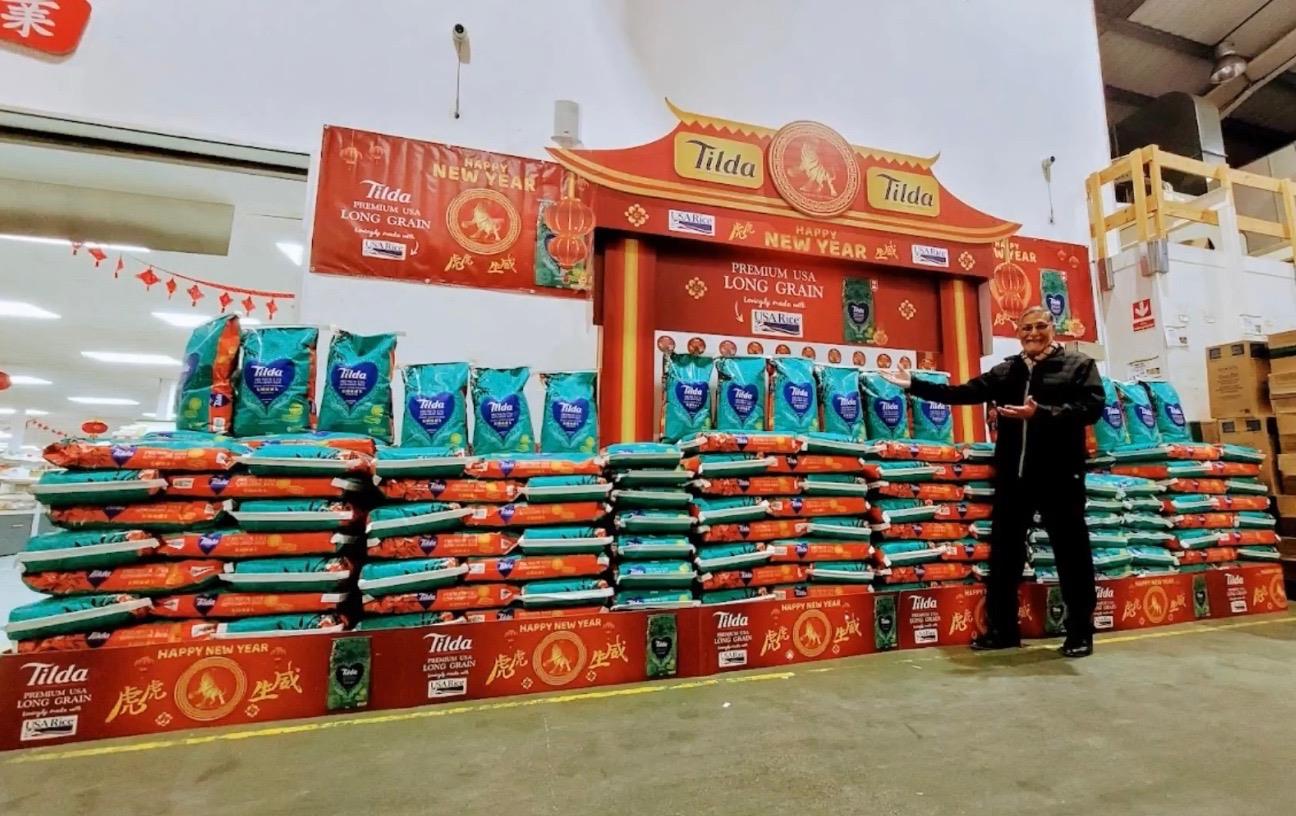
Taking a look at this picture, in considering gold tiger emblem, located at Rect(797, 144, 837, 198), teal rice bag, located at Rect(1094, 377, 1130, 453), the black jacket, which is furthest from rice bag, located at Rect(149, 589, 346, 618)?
teal rice bag, located at Rect(1094, 377, 1130, 453)

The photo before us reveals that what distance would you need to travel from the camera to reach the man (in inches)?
89.3

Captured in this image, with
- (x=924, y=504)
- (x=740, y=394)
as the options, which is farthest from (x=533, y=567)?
(x=924, y=504)

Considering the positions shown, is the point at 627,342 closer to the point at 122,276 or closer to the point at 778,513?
the point at 778,513

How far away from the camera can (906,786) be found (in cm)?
121

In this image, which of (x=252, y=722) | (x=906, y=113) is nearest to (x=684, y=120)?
(x=906, y=113)

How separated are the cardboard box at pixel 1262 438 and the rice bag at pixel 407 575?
445cm

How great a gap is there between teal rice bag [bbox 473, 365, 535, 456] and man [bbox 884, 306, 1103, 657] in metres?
1.87

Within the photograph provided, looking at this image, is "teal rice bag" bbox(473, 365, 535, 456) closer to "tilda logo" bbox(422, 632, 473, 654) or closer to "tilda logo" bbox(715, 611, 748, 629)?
"tilda logo" bbox(422, 632, 473, 654)

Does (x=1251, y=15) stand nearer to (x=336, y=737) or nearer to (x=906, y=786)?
(x=906, y=786)

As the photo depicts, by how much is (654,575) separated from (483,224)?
1905mm

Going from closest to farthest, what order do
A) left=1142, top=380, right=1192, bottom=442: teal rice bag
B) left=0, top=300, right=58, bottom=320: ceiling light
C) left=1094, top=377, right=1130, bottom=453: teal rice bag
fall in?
left=1094, top=377, right=1130, bottom=453: teal rice bag
left=1142, top=380, right=1192, bottom=442: teal rice bag
left=0, top=300, right=58, bottom=320: ceiling light

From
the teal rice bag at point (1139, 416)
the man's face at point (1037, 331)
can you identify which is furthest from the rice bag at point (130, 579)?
the teal rice bag at point (1139, 416)

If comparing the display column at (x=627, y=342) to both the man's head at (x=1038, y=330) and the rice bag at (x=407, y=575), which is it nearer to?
the rice bag at (x=407, y=575)

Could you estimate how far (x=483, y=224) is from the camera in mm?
2900
